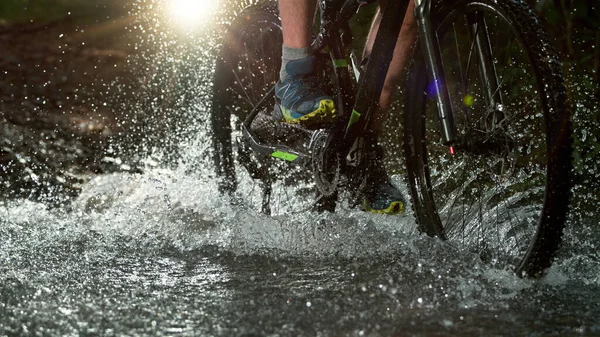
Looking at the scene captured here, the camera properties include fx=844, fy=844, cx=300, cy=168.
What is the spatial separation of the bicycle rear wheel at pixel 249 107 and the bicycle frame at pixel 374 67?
594 mm

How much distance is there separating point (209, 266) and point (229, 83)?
6.11 ft

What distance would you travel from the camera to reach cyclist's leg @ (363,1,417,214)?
158 inches

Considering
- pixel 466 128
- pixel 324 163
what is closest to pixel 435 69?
pixel 466 128

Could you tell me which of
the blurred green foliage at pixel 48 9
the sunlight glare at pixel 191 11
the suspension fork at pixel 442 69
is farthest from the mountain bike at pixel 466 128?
the blurred green foliage at pixel 48 9

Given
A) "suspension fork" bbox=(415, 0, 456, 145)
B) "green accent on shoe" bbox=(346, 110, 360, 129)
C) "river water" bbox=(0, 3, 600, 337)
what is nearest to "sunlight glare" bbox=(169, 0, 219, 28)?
"river water" bbox=(0, 3, 600, 337)

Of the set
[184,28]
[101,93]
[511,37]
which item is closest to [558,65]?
[511,37]

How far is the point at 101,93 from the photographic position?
8.18 meters

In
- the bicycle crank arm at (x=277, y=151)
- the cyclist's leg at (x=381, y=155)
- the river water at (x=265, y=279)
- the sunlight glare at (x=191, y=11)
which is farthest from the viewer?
the sunlight glare at (x=191, y=11)

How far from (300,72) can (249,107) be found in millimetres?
1039

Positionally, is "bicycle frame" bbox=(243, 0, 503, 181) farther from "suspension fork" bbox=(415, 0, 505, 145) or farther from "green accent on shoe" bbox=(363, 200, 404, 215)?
"green accent on shoe" bbox=(363, 200, 404, 215)

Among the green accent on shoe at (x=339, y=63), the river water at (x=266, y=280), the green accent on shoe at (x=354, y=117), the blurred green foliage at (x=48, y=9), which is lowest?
the river water at (x=266, y=280)

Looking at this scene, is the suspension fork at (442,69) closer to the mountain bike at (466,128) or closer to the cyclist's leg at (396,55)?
the mountain bike at (466,128)

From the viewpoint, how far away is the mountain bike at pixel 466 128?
9.46 ft

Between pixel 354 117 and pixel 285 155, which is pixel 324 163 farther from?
pixel 285 155
